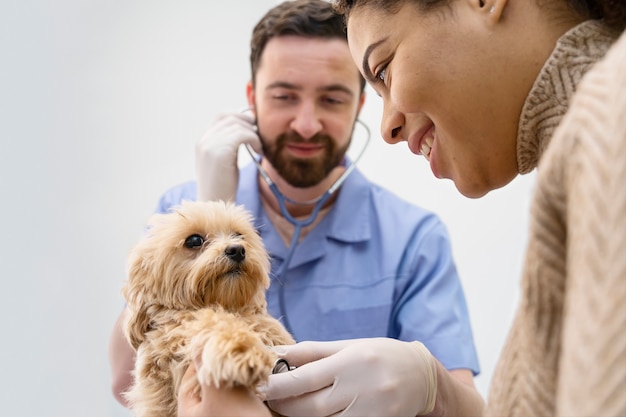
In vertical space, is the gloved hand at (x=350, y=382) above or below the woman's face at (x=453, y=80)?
below

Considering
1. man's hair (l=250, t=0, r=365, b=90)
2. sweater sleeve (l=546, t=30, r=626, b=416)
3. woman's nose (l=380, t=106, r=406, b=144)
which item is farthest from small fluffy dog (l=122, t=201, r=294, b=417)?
man's hair (l=250, t=0, r=365, b=90)

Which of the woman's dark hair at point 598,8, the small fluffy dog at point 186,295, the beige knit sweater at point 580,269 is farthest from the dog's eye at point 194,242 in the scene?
the beige knit sweater at point 580,269

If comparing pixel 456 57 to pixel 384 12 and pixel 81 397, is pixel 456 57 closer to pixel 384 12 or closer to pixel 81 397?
pixel 384 12

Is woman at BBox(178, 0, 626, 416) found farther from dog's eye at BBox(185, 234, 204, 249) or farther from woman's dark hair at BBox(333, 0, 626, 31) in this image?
dog's eye at BBox(185, 234, 204, 249)

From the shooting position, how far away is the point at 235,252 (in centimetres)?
105

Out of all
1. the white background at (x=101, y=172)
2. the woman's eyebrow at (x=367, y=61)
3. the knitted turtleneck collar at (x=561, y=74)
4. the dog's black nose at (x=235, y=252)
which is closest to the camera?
the knitted turtleneck collar at (x=561, y=74)

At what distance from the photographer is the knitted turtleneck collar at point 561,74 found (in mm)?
735

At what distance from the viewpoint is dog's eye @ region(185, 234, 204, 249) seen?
107cm

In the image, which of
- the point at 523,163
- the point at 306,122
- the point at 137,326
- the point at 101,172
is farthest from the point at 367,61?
the point at 101,172

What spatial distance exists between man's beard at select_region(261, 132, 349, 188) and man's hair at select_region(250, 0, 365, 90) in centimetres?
26

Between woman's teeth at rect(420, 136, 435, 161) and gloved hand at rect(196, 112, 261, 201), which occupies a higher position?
woman's teeth at rect(420, 136, 435, 161)

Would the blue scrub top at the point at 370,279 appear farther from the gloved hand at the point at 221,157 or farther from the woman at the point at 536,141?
the woman at the point at 536,141

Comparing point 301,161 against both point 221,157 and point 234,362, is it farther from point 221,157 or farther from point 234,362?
point 234,362

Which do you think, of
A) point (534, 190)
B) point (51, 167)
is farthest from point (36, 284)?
point (534, 190)
